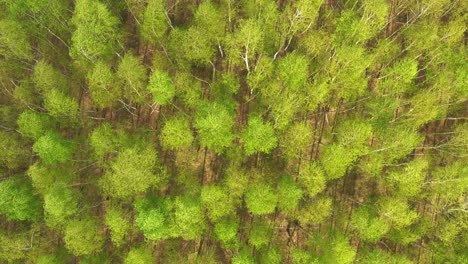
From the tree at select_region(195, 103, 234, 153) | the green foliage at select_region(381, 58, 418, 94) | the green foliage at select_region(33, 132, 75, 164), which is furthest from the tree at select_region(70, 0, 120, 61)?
the green foliage at select_region(381, 58, 418, 94)

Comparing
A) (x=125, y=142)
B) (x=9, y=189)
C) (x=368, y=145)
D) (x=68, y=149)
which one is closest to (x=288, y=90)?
(x=368, y=145)

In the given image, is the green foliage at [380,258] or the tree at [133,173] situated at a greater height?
the tree at [133,173]

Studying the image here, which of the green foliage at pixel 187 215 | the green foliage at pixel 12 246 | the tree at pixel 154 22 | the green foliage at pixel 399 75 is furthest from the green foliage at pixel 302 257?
the green foliage at pixel 12 246

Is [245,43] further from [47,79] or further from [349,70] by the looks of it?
[47,79]

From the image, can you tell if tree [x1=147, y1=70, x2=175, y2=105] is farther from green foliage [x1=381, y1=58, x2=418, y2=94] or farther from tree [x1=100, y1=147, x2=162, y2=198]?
green foliage [x1=381, y1=58, x2=418, y2=94]

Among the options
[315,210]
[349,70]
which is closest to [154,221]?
[315,210]

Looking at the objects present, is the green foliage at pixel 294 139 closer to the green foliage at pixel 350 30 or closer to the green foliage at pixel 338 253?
the green foliage at pixel 350 30
